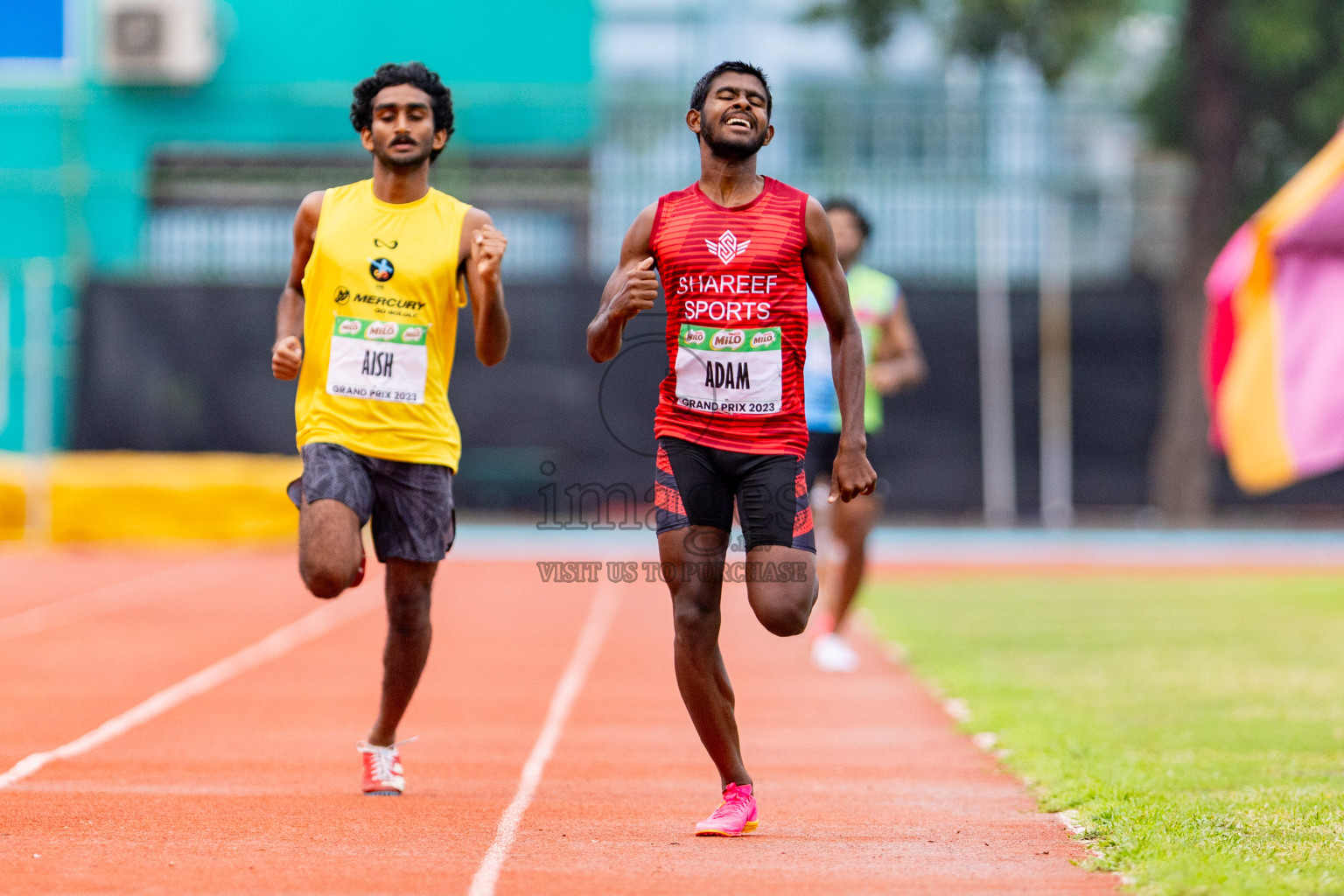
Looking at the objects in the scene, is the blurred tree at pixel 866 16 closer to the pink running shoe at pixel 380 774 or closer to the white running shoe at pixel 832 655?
the white running shoe at pixel 832 655

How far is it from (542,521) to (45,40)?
31.2 ft

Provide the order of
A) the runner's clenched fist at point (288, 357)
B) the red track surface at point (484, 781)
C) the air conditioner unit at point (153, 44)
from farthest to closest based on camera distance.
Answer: the air conditioner unit at point (153, 44), the runner's clenched fist at point (288, 357), the red track surface at point (484, 781)

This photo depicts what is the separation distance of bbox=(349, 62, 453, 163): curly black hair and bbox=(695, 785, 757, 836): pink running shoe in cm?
216

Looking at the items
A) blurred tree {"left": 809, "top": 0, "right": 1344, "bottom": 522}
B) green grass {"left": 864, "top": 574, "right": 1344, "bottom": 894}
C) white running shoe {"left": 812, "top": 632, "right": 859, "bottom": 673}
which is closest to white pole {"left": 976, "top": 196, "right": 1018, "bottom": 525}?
blurred tree {"left": 809, "top": 0, "right": 1344, "bottom": 522}

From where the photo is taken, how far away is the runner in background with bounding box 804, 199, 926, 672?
868 cm

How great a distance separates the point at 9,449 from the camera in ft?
72.2

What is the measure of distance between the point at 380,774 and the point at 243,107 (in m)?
20.3

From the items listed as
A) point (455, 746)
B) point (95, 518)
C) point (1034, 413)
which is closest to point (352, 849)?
point (455, 746)

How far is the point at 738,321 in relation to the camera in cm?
490

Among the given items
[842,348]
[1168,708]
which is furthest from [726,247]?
[1168,708]

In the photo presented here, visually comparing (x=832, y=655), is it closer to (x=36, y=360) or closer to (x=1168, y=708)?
(x=1168, y=708)

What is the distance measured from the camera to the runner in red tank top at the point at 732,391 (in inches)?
192

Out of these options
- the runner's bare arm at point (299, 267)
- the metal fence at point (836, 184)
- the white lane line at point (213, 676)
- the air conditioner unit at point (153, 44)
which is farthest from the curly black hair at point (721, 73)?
the air conditioner unit at point (153, 44)

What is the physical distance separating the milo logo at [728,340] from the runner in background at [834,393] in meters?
3.50
